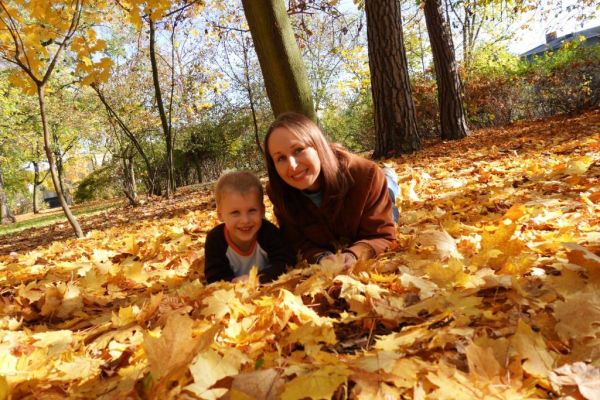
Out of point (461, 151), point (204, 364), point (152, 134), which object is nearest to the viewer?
point (204, 364)

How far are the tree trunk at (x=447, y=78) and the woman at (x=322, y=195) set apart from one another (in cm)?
588

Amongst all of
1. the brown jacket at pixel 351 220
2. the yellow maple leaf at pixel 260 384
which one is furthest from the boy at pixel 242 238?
the yellow maple leaf at pixel 260 384

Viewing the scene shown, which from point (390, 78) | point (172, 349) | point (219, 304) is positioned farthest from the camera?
point (390, 78)

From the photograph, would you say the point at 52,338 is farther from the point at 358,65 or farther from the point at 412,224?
the point at 358,65

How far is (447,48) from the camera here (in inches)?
296

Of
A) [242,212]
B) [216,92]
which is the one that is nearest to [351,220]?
[242,212]

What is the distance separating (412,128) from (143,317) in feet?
18.5

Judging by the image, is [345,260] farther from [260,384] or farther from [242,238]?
[260,384]

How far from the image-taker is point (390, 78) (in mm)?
6203

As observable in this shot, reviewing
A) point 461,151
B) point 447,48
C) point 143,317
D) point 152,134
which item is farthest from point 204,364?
point 152,134

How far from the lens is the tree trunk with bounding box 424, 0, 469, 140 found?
7.46 m

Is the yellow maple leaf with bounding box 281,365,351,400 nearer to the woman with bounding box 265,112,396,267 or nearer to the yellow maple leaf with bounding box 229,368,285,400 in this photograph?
the yellow maple leaf with bounding box 229,368,285,400

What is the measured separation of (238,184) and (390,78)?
480 centimetres

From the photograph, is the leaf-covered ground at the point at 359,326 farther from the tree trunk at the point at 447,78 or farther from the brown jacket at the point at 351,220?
the tree trunk at the point at 447,78
